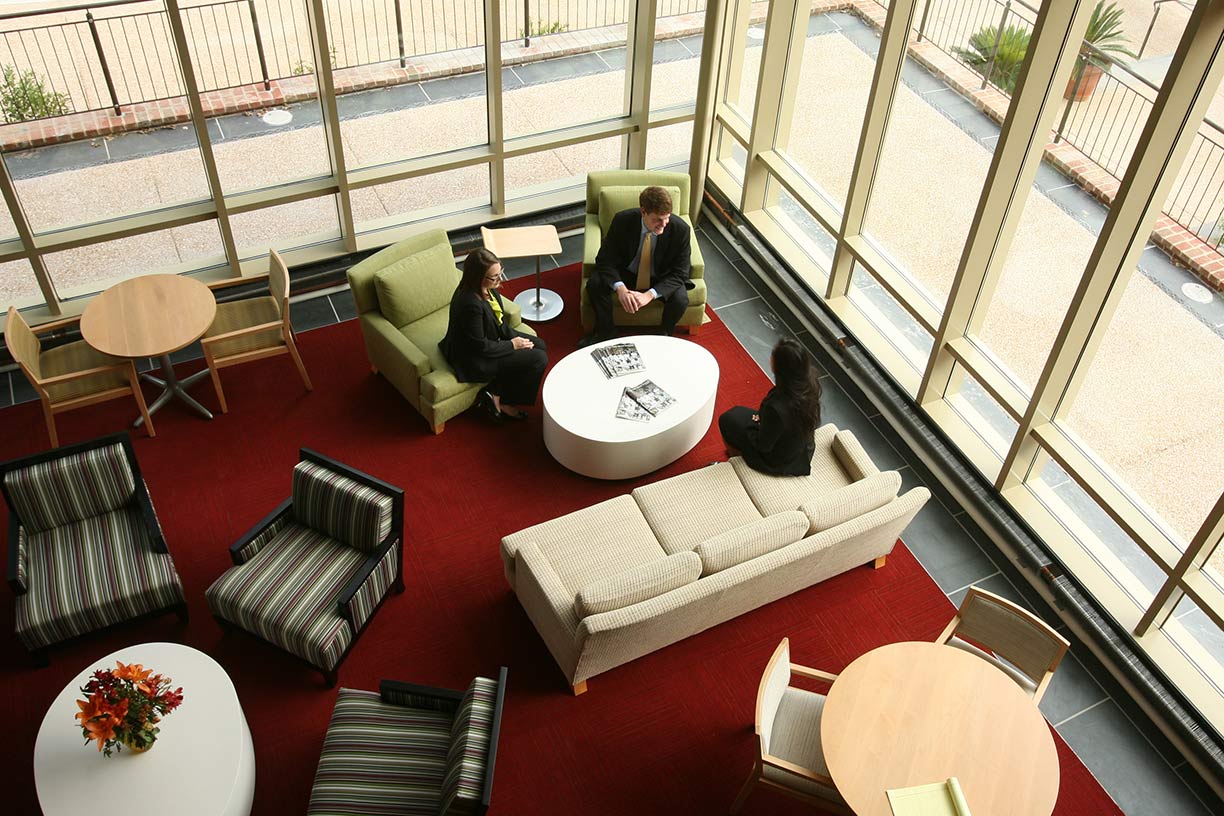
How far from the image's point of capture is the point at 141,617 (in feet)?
17.3

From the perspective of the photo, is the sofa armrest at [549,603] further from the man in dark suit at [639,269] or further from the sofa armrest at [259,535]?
the man in dark suit at [639,269]

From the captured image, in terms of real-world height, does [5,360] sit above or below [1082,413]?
below

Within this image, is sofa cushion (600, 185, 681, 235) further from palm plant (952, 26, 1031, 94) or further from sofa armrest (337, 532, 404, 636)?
sofa armrest (337, 532, 404, 636)

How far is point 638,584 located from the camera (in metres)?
4.86

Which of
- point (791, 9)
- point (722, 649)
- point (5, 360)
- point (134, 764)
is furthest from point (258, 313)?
point (791, 9)

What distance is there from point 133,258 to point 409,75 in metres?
2.30

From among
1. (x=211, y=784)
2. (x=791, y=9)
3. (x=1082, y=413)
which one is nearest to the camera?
(x=211, y=784)

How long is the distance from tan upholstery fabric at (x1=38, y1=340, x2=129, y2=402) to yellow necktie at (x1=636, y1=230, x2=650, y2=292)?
3372mm

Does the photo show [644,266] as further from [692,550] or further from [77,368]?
[77,368]

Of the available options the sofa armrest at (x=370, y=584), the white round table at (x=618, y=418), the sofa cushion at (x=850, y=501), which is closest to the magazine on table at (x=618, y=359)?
the white round table at (x=618, y=418)

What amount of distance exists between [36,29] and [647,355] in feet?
13.6

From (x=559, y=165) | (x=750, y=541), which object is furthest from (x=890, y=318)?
(x=559, y=165)

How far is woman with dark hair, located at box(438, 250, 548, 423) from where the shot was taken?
6.11m

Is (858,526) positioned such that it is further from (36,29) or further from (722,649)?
(36,29)
